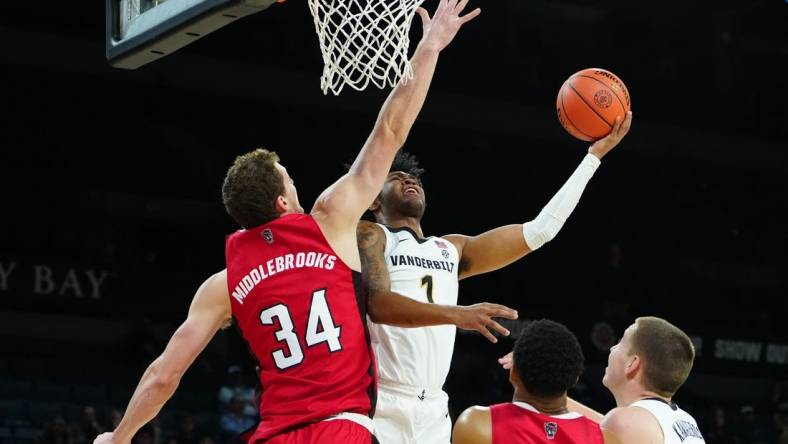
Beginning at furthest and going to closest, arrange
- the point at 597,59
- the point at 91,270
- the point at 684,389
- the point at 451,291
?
1. the point at 597,59
2. the point at 684,389
3. the point at 91,270
4. the point at 451,291

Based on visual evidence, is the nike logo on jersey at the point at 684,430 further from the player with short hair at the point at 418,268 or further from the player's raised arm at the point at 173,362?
the player's raised arm at the point at 173,362

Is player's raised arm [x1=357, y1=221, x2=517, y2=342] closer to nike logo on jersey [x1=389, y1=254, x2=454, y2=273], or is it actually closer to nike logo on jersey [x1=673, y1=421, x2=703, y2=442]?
nike logo on jersey [x1=389, y1=254, x2=454, y2=273]

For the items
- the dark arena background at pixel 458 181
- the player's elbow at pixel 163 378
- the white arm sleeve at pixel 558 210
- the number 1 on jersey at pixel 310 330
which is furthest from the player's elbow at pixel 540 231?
the dark arena background at pixel 458 181

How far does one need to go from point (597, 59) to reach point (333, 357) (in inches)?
603

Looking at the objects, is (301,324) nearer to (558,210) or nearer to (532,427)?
(532,427)

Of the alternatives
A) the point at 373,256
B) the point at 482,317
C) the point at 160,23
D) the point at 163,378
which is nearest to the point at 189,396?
the point at 373,256

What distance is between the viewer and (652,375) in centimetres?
412

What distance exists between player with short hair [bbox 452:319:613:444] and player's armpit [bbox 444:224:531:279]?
127 cm

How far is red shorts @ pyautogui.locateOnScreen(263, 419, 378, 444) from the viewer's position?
364 cm

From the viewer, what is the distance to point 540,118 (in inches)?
693

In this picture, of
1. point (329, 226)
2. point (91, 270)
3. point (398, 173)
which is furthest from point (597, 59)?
point (329, 226)

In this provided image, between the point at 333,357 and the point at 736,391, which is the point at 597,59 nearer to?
the point at 736,391

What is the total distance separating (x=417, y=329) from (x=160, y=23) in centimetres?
149

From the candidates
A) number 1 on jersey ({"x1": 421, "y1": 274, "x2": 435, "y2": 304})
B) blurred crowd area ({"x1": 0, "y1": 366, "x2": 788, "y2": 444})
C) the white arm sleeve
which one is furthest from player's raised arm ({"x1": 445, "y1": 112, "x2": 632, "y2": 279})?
blurred crowd area ({"x1": 0, "y1": 366, "x2": 788, "y2": 444})
